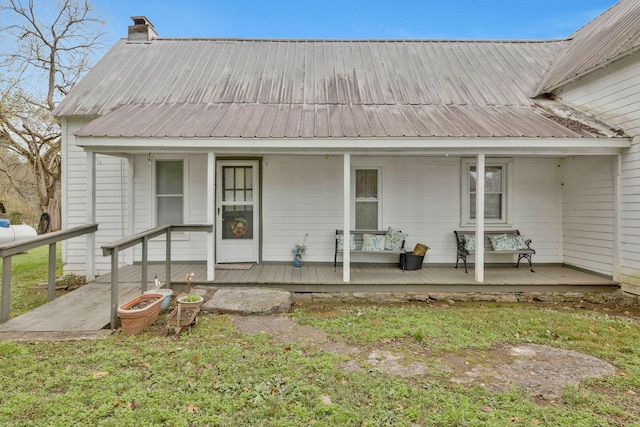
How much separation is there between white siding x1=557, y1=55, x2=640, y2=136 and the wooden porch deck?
8.69 feet

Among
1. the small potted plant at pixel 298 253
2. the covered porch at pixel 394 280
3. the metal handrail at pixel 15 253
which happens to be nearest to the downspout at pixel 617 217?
the covered porch at pixel 394 280

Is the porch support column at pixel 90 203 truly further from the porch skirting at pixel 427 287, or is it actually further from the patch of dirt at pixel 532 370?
the patch of dirt at pixel 532 370

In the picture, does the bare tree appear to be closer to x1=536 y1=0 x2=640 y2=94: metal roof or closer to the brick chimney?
the brick chimney

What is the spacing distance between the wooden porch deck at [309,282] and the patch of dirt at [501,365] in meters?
1.74

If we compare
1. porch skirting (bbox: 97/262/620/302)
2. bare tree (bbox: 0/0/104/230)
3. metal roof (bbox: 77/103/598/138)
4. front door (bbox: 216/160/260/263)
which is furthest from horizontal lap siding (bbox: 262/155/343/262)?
bare tree (bbox: 0/0/104/230)

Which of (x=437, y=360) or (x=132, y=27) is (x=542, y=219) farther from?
(x=132, y=27)

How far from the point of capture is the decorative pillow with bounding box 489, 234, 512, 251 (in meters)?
6.55

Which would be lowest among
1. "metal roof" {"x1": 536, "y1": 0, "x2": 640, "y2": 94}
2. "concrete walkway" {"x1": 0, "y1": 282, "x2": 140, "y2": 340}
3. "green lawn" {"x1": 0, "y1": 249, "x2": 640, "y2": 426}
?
"green lawn" {"x1": 0, "y1": 249, "x2": 640, "y2": 426}

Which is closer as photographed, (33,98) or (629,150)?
(629,150)

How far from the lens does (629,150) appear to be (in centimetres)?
540

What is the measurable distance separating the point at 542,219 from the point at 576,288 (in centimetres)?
177

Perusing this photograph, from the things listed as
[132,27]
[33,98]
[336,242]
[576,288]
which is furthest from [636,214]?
[33,98]

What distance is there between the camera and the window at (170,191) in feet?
23.0

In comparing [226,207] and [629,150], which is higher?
[629,150]
